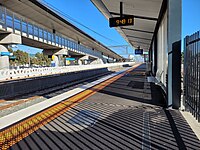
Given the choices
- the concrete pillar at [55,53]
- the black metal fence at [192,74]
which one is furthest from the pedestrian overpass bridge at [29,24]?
the black metal fence at [192,74]

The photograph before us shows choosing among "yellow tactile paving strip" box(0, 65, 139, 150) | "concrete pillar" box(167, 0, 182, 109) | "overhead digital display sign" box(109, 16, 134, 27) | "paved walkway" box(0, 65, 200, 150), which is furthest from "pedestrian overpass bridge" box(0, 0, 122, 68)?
"paved walkway" box(0, 65, 200, 150)

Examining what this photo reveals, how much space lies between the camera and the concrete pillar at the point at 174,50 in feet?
18.4

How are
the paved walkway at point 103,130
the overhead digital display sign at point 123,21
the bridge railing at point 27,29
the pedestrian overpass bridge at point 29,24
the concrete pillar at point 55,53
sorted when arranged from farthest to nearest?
the concrete pillar at point 55,53 → the pedestrian overpass bridge at point 29,24 → the bridge railing at point 27,29 → the overhead digital display sign at point 123,21 → the paved walkway at point 103,130

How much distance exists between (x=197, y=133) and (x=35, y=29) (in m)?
31.6

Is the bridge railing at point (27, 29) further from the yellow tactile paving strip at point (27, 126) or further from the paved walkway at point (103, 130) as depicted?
the paved walkway at point (103, 130)

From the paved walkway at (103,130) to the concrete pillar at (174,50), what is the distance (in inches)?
20.7

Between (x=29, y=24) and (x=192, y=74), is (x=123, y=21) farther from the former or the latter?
(x=29, y=24)

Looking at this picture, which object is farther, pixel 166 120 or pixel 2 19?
pixel 2 19

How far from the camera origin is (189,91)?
5.40m

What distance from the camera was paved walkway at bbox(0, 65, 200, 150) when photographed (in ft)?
11.5

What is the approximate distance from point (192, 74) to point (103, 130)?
9.18ft

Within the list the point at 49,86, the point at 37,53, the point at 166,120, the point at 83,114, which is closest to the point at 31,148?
the point at 83,114

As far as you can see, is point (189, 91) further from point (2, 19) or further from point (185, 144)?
point (2, 19)

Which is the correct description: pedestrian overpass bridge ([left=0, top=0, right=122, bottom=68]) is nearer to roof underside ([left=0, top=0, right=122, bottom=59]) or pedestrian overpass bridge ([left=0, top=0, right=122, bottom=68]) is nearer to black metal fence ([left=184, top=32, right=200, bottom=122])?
roof underside ([left=0, top=0, right=122, bottom=59])
